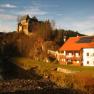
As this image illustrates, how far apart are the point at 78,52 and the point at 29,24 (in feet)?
128

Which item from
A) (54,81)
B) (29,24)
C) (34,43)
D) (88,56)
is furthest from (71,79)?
(29,24)

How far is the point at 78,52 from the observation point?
6462 centimetres

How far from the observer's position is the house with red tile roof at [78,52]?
62.7 m

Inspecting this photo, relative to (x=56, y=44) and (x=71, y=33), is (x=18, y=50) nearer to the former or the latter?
(x=56, y=44)

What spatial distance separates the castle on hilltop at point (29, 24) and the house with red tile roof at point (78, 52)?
2418 centimetres

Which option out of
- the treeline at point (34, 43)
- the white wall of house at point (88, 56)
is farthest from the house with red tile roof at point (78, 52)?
the treeline at point (34, 43)

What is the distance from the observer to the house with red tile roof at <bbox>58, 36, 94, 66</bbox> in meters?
62.7

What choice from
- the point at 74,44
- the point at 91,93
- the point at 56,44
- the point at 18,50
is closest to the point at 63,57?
the point at 74,44

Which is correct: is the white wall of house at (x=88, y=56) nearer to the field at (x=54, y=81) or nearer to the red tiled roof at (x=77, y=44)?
the red tiled roof at (x=77, y=44)

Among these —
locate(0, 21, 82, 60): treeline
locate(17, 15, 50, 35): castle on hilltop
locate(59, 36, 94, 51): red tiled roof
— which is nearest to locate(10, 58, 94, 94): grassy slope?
locate(59, 36, 94, 51): red tiled roof

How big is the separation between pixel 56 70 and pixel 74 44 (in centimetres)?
1381

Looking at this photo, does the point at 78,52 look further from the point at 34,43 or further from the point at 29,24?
the point at 29,24

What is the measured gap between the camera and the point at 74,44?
67.6 m

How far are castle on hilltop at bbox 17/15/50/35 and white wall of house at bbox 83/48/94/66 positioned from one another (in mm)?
30113
